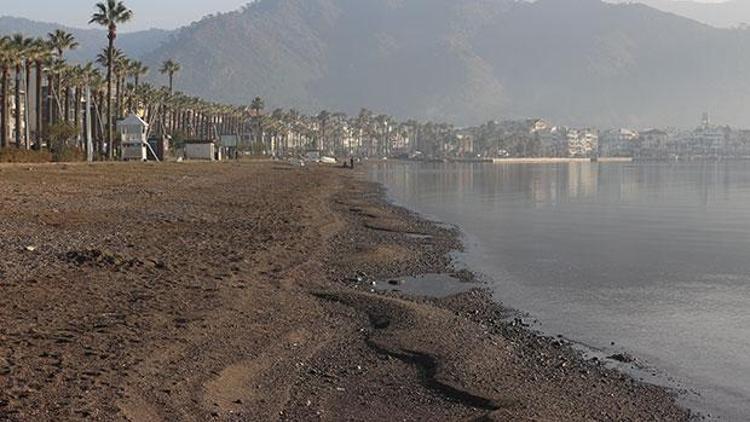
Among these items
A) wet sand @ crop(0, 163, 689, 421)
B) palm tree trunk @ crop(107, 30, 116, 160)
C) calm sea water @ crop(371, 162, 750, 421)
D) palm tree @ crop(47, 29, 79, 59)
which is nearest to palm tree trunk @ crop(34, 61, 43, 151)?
palm tree trunk @ crop(107, 30, 116, 160)

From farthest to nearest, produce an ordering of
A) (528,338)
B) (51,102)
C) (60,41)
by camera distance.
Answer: (51,102) → (60,41) → (528,338)

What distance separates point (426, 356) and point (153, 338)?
12.6 ft

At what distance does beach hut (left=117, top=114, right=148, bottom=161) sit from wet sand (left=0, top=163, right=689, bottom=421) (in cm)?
6293

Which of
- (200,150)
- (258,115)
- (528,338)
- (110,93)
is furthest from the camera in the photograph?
(258,115)

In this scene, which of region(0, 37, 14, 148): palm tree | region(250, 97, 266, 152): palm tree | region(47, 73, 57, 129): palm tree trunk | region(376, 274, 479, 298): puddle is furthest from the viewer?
region(250, 97, 266, 152): palm tree

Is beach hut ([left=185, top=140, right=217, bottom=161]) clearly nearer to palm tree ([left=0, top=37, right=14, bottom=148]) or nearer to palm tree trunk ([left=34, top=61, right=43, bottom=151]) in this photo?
palm tree trunk ([left=34, top=61, right=43, bottom=151])

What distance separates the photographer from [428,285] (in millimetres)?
18781

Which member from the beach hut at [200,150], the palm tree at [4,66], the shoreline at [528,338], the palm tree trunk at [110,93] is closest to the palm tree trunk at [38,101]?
the palm tree at [4,66]

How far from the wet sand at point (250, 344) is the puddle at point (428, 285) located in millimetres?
482

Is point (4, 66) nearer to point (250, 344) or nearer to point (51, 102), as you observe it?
point (51, 102)

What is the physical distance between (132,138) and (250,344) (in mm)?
76126

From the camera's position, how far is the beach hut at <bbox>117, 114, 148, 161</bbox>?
8200 cm

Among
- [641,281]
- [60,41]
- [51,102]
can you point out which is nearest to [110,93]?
[60,41]

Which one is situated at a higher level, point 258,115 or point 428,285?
point 258,115
